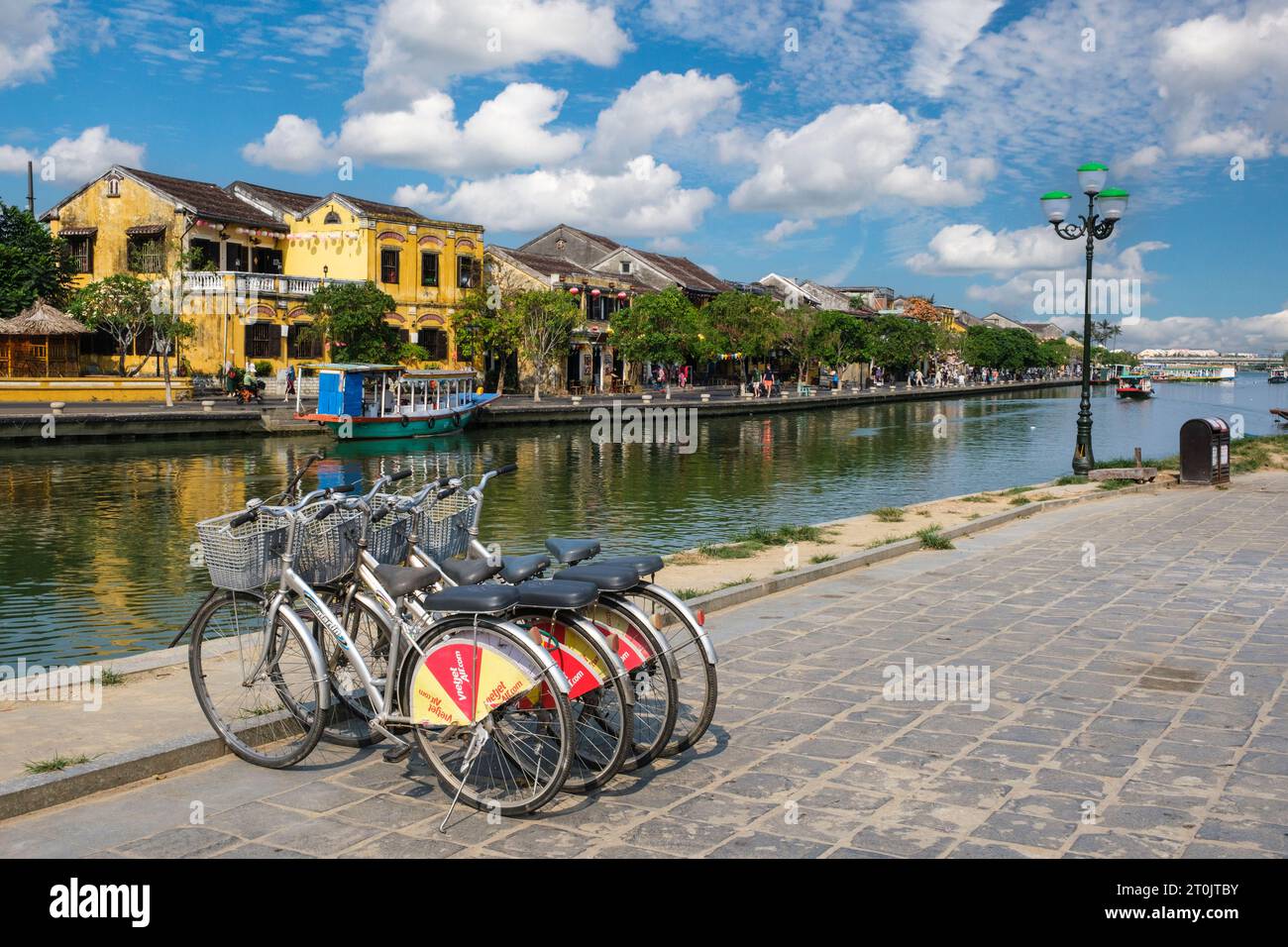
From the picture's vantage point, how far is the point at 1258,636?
8078 millimetres

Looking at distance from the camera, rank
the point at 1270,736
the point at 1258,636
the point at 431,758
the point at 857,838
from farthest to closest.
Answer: the point at 1258,636 → the point at 1270,736 → the point at 431,758 → the point at 857,838

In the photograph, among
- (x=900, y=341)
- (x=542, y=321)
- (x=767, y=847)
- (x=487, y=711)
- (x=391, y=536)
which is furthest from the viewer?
(x=900, y=341)

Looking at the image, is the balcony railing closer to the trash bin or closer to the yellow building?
the yellow building

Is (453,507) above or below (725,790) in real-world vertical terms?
above

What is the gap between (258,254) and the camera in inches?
1943

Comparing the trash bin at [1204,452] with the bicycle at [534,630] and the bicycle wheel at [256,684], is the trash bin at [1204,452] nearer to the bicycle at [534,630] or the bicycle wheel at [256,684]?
the bicycle at [534,630]

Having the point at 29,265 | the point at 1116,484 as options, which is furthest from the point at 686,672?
the point at 29,265

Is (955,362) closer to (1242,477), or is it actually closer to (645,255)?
(645,255)

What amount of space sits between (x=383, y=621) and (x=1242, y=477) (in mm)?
19827

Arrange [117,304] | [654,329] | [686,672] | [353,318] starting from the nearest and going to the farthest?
[686,672]
[117,304]
[353,318]
[654,329]

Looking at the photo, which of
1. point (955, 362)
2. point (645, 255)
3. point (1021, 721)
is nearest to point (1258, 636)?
point (1021, 721)

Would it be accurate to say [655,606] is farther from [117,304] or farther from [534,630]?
[117,304]

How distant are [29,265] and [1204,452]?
42041mm
